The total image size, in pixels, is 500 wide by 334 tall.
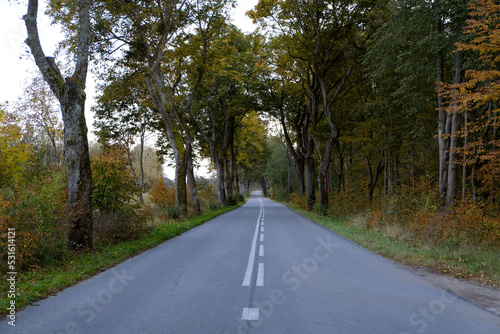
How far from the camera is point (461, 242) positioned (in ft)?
30.2

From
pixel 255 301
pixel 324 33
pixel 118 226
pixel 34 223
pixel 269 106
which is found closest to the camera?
pixel 255 301

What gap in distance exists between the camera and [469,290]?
6012 millimetres

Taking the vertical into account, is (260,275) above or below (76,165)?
below

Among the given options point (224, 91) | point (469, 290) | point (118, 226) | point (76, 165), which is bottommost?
point (469, 290)

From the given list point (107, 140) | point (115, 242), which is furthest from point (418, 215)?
point (107, 140)

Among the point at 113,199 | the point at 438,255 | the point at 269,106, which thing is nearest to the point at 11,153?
the point at 113,199

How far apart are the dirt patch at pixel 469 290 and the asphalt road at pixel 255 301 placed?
26cm

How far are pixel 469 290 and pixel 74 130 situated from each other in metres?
9.58

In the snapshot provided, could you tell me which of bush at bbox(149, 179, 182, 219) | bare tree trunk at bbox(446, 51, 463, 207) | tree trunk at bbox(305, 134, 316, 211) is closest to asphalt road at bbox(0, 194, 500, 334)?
bare tree trunk at bbox(446, 51, 463, 207)

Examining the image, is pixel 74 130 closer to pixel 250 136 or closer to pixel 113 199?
pixel 113 199

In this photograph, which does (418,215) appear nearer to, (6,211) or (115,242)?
(115,242)

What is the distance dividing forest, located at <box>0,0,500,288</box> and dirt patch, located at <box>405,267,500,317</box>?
2.92ft

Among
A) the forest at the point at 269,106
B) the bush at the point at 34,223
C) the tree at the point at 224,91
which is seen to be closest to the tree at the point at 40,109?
the forest at the point at 269,106

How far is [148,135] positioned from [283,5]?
20.2 metres
